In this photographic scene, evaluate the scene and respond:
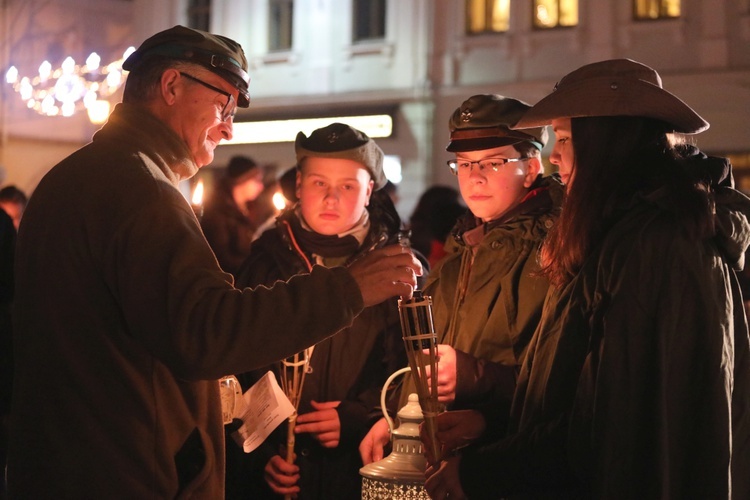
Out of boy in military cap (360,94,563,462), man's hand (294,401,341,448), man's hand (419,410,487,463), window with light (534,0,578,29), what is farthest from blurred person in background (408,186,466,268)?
window with light (534,0,578,29)

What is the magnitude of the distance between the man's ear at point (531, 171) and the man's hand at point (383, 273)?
1218 mm

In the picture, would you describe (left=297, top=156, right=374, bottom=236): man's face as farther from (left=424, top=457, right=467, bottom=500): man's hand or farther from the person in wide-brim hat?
(left=424, top=457, right=467, bottom=500): man's hand

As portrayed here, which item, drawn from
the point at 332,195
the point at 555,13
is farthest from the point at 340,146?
the point at 555,13

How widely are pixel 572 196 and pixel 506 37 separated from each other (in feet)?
48.0

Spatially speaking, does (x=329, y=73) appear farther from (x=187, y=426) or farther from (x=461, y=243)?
(x=187, y=426)

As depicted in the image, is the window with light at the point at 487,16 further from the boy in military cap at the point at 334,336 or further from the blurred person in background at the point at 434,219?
the boy in military cap at the point at 334,336

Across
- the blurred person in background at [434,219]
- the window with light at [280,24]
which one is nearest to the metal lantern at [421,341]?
the blurred person in background at [434,219]

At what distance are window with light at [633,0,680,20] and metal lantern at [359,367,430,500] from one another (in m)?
13.9

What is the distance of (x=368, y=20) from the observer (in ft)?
59.7

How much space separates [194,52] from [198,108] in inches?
5.8

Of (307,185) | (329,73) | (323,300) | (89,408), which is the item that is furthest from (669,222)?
(329,73)

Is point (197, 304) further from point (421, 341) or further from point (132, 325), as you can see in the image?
point (421, 341)

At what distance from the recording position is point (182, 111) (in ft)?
8.32

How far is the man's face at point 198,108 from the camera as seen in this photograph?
99.7 inches
